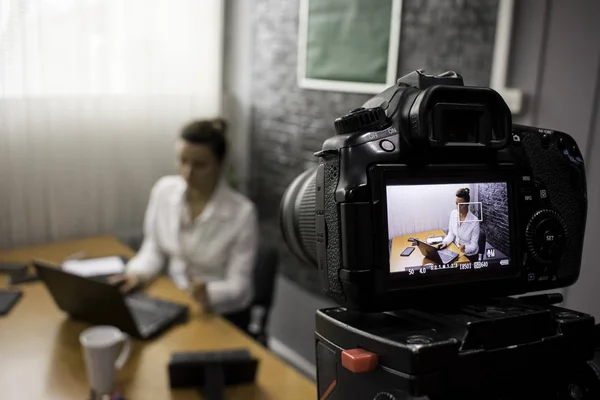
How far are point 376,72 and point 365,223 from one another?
1.40 metres

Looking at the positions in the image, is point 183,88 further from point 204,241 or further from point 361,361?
point 361,361

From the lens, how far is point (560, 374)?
74 centimetres

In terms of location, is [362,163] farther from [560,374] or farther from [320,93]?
[320,93]

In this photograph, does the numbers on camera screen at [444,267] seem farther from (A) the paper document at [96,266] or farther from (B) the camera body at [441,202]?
(A) the paper document at [96,266]

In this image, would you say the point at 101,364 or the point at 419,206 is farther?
the point at 101,364

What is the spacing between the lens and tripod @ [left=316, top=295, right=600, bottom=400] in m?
0.65

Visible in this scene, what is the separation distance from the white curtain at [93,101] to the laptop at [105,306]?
36.5 inches

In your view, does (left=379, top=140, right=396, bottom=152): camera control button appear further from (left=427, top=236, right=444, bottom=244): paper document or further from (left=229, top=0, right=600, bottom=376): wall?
(left=229, top=0, right=600, bottom=376): wall

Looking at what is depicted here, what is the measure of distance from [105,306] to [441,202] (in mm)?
982

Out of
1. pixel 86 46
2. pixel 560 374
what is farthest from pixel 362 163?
pixel 86 46

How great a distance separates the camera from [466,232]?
78 centimetres

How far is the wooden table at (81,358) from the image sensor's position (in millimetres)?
1231

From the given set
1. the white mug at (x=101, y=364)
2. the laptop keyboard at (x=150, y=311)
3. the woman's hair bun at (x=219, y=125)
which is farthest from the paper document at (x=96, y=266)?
the white mug at (x=101, y=364)

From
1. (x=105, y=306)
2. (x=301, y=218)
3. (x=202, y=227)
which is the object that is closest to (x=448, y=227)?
(x=301, y=218)
